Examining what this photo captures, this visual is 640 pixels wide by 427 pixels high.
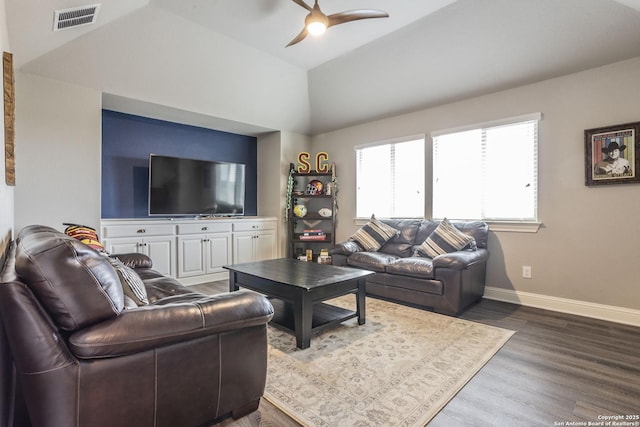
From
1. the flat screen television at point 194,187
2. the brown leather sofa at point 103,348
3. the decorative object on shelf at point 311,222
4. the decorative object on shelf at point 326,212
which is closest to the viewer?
the brown leather sofa at point 103,348

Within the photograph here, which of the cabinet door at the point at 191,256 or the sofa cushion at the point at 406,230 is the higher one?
the sofa cushion at the point at 406,230

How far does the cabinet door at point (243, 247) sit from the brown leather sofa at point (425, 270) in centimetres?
155

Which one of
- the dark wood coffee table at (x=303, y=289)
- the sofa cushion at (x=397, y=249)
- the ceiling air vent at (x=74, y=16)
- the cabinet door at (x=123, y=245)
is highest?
the ceiling air vent at (x=74, y=16)

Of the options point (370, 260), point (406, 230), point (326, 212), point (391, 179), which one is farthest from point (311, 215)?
point (370, 260)

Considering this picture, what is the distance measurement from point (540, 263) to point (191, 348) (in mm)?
3652

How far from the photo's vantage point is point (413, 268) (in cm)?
344

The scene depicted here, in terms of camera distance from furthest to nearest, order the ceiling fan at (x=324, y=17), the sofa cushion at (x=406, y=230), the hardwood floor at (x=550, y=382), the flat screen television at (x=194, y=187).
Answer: the flat screen television at (x=194, y=187), the sofa cushion at (x=406, y=230), the ceiling fan at (x=324, y=17), the hardwood floor at (x=550, y=382)

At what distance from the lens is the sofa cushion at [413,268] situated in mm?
3361

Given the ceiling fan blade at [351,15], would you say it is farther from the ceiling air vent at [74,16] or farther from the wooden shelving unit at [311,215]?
the wooden shelving unit at [311,215]

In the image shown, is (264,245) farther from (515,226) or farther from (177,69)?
(515,226)

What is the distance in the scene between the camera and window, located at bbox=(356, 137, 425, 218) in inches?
184

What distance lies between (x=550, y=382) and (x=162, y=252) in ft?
13.8

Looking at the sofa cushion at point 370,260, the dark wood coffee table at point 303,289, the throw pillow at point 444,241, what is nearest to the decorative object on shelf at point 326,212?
the sofa cushion at point 370,260

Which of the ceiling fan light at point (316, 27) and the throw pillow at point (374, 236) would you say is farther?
the throw pillow at point (374, 236)
